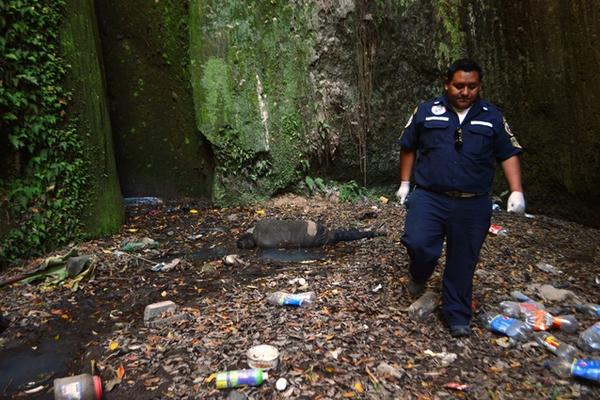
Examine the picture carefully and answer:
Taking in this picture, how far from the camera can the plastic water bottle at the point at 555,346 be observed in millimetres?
2693

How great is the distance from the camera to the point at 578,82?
5.38 metres

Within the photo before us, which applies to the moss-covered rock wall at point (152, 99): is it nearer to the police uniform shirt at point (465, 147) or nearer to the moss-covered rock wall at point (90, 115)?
the moss-covered rock wall at point (90, 115)

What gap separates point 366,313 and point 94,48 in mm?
4421

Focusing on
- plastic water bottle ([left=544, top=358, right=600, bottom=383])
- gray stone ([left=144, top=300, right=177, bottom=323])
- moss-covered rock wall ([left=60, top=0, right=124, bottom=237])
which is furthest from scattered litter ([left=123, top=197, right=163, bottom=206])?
plastic water bottle ([left=544, top=358, right=600, bottom=383])

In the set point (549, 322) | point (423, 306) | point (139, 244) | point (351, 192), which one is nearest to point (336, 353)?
point (423, 306)

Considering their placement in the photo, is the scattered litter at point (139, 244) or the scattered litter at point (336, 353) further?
the scattered litter at point (139, 244)

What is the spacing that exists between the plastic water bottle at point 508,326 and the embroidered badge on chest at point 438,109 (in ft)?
4.86

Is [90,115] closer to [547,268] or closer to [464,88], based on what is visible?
[464,88]

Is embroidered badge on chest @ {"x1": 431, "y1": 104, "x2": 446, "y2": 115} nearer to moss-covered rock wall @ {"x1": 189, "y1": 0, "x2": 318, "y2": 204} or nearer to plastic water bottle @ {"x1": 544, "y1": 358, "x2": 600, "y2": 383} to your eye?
plastic water bottle @ {"x1": 544, "y1": 358, "x2": 600, "y2": 383}

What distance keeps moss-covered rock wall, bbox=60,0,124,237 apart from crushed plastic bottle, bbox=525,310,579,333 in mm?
4485

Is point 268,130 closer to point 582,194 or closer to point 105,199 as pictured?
point 105,199

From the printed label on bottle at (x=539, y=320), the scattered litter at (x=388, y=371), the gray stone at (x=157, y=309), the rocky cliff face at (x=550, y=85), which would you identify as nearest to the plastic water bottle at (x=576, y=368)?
the printed label on bottle at (x=539, y=320)

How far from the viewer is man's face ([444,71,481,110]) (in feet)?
9.36

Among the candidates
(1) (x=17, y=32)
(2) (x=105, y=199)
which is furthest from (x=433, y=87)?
(1) (x=17, y=32)
